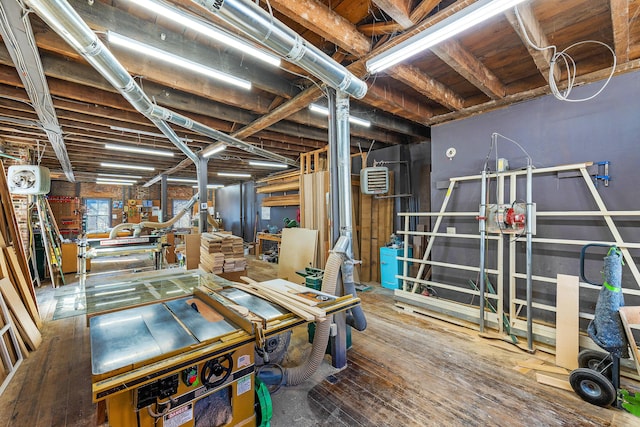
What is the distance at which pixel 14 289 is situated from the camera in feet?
10.1

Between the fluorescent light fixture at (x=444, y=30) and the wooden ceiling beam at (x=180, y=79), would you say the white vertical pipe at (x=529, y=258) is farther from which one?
the wooden ceiling beam at (x=180, y=79)

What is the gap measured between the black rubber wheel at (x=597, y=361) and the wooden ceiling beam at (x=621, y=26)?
2.67 m

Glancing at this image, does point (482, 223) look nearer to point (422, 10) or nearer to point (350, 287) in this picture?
point (350, 287)

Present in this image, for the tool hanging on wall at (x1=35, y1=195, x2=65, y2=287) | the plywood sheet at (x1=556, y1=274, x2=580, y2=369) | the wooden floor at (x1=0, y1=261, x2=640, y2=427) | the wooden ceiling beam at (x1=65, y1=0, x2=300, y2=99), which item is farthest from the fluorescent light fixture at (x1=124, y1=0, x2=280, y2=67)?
the tool hanging on wall at (x1=35, y1=195, x2=65, y2=287)

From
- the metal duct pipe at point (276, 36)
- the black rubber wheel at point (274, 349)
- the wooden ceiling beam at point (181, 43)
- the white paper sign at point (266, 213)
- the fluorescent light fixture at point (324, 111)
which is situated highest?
the wooden ceiling beam at point (181, 43)

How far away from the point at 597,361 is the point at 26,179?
812 centimetres

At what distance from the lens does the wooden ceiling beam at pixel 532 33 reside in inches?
82.6

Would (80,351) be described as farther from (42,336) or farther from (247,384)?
(247,384)

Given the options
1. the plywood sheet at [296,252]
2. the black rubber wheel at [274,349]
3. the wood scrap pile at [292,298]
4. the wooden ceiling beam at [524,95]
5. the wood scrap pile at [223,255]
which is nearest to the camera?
the wood scrap pile at [292,298]

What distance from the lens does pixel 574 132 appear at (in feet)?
9.92

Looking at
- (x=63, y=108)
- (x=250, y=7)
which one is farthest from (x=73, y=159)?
(x=250, y=7)

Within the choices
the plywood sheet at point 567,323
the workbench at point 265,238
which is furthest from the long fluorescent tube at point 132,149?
the plywood sheet at point 567,323

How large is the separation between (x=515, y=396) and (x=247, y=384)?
2143 millimetres

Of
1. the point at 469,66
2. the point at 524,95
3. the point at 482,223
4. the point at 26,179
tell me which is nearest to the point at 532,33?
the point at 469,66
